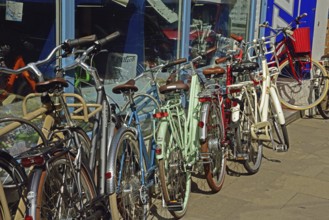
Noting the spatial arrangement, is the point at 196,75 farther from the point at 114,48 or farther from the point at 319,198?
the point at 319,198

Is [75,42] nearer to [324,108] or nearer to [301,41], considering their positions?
Answer: [301,41]

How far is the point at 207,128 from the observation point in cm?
440

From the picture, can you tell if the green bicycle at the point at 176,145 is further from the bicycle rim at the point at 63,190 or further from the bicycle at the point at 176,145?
the bicycle rim at the point at 63,190

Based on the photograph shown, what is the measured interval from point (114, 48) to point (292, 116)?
368 cm

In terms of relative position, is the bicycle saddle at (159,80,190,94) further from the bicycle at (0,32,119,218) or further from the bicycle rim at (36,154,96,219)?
the bicycle rim at (36,154,96,219)

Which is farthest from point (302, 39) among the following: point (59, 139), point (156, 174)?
point (59, 139)

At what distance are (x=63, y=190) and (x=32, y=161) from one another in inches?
16.8

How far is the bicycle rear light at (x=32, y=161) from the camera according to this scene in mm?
2555

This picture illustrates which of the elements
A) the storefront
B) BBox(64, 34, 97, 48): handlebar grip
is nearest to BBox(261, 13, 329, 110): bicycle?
the storefront

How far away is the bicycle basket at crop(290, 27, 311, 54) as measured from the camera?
738cm

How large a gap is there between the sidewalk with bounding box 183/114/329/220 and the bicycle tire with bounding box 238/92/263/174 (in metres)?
0.12

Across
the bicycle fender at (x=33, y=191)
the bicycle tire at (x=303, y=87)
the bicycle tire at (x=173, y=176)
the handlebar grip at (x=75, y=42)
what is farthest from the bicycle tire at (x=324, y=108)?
the bicycle fender at (x=33, y=191)

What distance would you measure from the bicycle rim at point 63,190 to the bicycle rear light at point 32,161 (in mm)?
75

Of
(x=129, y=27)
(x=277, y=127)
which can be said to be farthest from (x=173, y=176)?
(x=277, y=127)
